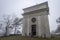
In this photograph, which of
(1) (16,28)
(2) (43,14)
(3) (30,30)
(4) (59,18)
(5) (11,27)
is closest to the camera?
(2) (43,14)

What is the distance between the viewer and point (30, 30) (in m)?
17.1

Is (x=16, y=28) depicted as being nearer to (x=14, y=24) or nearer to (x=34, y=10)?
(x=14, y=24)

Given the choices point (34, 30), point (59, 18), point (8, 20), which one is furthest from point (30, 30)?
point (8, 20)

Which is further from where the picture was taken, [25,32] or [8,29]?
[8,29]

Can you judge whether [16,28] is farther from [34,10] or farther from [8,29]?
[34,10]

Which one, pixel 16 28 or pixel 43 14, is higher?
pixel 43 14

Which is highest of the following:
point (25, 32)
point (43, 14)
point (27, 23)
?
point (43, 14)

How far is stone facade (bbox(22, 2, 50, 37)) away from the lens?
610 inches

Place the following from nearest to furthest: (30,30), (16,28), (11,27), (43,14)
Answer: (43,14) < (30,30) < (11,27) < (16,28)

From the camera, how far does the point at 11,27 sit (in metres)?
33.2

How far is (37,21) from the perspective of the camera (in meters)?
16.6

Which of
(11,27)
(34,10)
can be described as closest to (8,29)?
(11,27)

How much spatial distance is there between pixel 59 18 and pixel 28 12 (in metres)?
17.1

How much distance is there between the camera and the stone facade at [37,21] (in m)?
15.5
